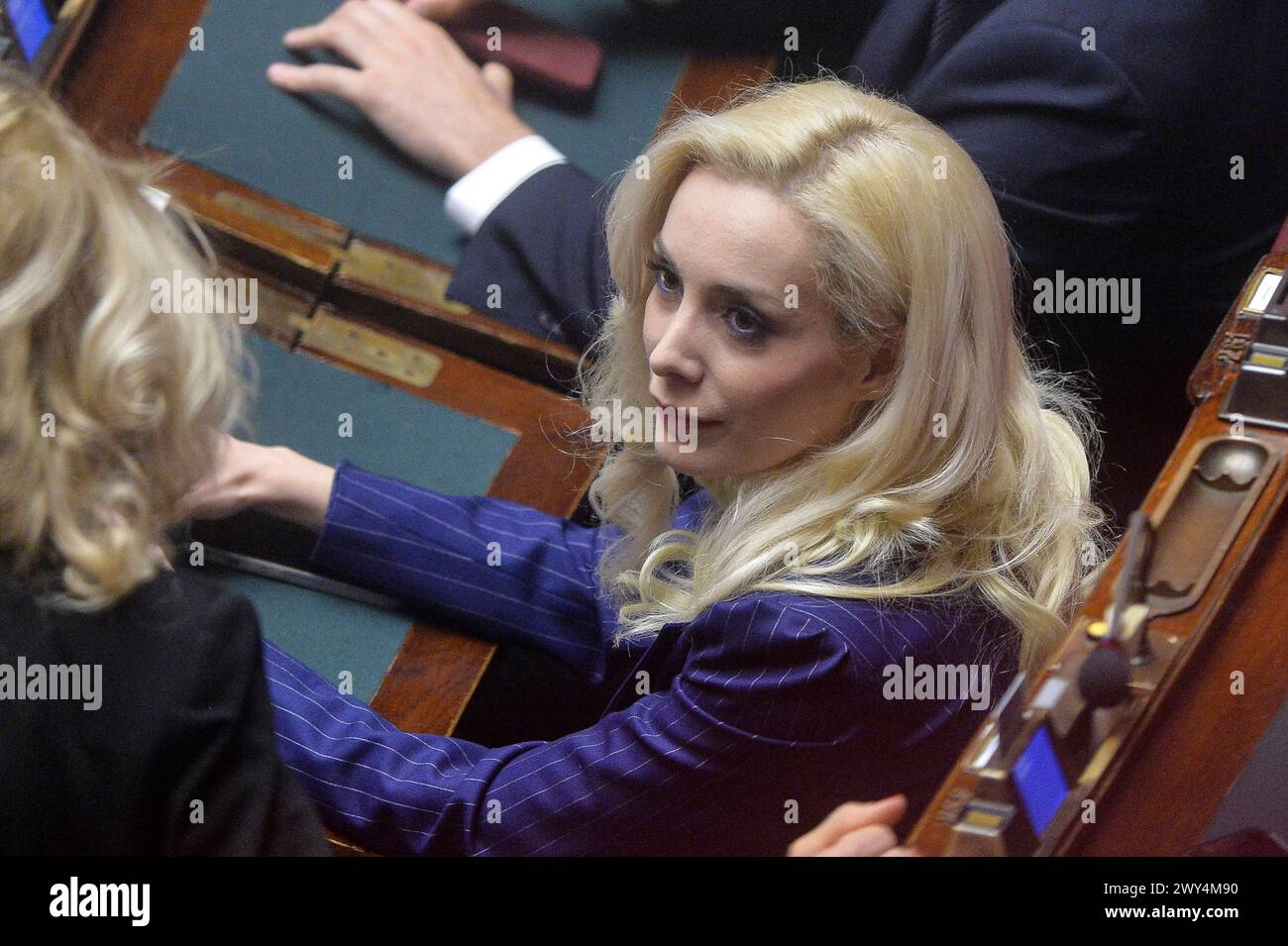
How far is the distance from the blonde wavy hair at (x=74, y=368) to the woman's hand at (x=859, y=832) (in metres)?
0.92

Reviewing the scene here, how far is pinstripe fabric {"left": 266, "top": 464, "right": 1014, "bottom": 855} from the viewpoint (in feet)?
5.17

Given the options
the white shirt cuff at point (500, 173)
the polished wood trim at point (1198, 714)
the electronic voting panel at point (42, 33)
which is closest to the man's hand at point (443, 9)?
the white shirt cuff at point (500, 173)

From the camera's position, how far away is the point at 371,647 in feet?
5.96

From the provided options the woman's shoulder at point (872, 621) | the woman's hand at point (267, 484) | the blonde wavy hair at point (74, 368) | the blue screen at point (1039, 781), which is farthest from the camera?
the woman's hand at point (267, 484)

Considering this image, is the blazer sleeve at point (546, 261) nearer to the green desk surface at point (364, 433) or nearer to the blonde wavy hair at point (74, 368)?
the green desk surface at point (364, 433)

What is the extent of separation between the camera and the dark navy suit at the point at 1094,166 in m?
1.85

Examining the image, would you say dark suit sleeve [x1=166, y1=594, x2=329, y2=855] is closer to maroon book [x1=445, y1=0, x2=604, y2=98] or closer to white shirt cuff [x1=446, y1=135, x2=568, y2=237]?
white shirt cuff [x1=446, y1=135, x2=568, y2=237]

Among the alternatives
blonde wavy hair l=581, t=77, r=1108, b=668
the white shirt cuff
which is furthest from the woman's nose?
the white shirt cuff

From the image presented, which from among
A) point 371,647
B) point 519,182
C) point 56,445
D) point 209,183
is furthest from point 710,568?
point 209,183

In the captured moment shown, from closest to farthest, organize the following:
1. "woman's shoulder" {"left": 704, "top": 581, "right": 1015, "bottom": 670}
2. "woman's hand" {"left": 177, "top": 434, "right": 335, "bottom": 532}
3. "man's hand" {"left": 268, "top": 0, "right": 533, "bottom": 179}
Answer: "woman's shoulder" {"left": 704, "top": 581, "right": 1015, "bottom": 670} → "woman's hand" {"left": 177, "top": 434, "right": 335, "bottom": 532} → "man's hand" {"left": 268, "top": 0, "right": 533, "bottom": 179}

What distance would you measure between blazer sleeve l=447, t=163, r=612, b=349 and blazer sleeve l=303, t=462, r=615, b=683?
0.29 metres

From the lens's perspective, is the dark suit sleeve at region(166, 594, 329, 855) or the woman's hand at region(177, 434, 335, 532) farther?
the woman's hand at region(177, 434, 335, 532)

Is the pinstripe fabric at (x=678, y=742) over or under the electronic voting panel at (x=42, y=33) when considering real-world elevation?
under

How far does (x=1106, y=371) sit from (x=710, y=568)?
0.73 m
